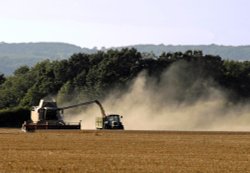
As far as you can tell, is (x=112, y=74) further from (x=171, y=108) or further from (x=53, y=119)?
(x=53, y=119)

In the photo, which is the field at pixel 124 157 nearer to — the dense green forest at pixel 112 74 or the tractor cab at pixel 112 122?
the tractor cab at pixel 112 122

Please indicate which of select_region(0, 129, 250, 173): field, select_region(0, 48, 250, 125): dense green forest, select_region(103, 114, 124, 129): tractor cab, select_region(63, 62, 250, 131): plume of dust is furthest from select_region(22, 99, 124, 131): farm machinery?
select_region(0, 48, 250, 125): dense green forest

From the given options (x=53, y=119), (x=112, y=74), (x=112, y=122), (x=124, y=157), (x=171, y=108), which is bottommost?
(x=124, y=157)

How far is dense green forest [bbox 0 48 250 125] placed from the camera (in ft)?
473

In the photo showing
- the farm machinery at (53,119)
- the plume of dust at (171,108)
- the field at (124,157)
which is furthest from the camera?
the plume of dust at (171,108)

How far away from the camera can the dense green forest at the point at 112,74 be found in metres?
144

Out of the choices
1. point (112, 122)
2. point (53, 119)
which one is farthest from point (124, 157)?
point (53, 119)

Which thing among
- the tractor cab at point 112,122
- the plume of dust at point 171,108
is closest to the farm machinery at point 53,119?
the tractor cab at point 112,122

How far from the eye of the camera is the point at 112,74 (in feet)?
498

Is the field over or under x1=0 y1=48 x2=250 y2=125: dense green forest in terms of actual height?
under

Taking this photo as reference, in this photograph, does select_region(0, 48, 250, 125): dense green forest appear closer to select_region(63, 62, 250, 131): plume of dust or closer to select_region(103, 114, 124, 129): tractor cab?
select_region(63, 62, 250, 131): plume of dust

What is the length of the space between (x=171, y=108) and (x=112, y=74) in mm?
25080

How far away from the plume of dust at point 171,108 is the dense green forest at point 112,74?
150 centimetres

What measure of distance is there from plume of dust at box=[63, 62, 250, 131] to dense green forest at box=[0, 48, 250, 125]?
1.50 meters
